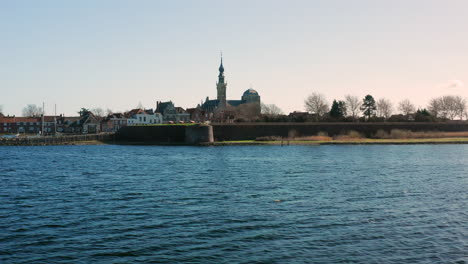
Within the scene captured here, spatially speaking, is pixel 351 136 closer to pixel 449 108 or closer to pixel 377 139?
pixel 377 139

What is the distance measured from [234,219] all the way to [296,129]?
89088 mm

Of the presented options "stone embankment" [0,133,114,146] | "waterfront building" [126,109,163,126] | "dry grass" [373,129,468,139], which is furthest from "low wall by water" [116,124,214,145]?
"waterfront building" [126,109,163,126]

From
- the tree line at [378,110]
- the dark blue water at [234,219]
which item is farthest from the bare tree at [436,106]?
the dark blue water at [234,219]

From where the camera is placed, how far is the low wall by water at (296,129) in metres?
110

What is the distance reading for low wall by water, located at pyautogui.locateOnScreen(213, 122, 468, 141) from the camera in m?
110

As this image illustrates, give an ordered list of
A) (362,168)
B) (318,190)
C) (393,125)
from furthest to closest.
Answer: (393,125) → (362,168) → (318,190)

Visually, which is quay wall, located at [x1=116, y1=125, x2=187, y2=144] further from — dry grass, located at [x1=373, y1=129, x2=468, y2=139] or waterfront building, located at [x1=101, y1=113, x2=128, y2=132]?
waterfront building, located at [x1=101, y1=113, x2=128, y2=132]

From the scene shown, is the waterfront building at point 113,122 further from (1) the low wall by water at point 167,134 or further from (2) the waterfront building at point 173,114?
(1) the low wall by water at point 167,134

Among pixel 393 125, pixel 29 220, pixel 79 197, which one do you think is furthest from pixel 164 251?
pixel 393 125

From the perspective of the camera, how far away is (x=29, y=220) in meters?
23.7

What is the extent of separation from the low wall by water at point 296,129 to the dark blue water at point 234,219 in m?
67.5

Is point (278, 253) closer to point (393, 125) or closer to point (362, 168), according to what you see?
point (362, 168)

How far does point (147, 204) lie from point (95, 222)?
499 cm

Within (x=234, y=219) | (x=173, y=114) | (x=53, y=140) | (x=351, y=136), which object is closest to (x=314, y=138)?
(x=351, y=136)
